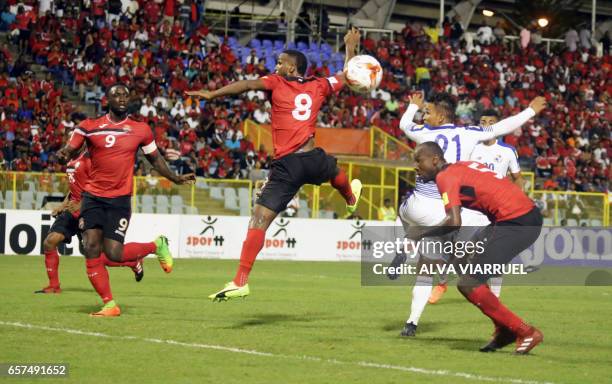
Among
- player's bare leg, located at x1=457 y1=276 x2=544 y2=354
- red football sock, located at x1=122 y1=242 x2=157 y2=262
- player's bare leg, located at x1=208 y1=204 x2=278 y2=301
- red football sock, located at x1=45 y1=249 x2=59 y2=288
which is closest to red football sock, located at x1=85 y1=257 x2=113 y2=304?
red football sock, located at x1=122 y1=242 x2=157 y2=262

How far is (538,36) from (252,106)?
17.1 metres

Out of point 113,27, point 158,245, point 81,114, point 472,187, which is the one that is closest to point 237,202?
point 81,114

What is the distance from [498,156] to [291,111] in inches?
166

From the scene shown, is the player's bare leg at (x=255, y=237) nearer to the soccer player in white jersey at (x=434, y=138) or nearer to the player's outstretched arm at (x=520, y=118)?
the soccer player in white jersey at (x=434, y=138)

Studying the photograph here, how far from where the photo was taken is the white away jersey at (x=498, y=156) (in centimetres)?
1471

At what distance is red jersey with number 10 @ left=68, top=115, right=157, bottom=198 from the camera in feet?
40.0

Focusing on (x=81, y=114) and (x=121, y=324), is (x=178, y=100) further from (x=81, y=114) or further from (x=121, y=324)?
(x=121, y=324)

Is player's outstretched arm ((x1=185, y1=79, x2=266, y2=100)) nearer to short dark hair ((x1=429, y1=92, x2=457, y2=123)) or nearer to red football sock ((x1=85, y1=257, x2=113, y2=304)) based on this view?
short dark hair ((x1=429, y1=92, x2=457, y2=123))

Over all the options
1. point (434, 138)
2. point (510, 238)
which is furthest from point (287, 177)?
point (510, 238)

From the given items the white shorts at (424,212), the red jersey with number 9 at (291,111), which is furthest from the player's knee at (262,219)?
the white shorts at (424,212)

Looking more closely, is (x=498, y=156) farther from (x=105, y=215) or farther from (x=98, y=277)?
(x=98, y=277)

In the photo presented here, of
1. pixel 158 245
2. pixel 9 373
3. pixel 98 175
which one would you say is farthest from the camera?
pixel 158 245

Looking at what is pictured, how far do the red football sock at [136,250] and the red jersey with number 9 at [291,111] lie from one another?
2.81 metres

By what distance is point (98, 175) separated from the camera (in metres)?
12.2
